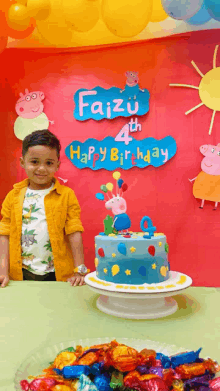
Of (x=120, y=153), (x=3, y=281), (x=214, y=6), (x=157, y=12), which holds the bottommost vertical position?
(x=3, y=281)

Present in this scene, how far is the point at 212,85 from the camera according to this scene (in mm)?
2033

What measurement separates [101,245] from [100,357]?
1.61 feet

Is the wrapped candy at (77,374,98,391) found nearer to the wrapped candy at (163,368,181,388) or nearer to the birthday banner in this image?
the wrapped candy at (163,368,181,388)

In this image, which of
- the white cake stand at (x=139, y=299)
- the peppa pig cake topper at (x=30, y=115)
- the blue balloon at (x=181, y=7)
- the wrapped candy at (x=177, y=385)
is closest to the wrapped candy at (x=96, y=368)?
the wrapped candy at (x=177, y=385)

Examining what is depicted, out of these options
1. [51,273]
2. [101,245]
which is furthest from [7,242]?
[101,245]

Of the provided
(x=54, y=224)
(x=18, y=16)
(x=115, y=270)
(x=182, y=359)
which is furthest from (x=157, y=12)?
(x=182, y=359)

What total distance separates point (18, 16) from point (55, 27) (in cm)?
21

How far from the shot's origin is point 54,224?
1.45 m

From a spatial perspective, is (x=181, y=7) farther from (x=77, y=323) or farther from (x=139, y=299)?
(x=77, y=323)

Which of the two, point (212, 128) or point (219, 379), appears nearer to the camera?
point (219, 379)

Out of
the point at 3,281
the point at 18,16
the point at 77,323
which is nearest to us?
the point at 77,323

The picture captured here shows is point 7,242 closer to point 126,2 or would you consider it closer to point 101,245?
point 101,245

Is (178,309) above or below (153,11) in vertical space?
below

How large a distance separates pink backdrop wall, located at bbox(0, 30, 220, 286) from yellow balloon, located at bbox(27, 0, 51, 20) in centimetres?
52
